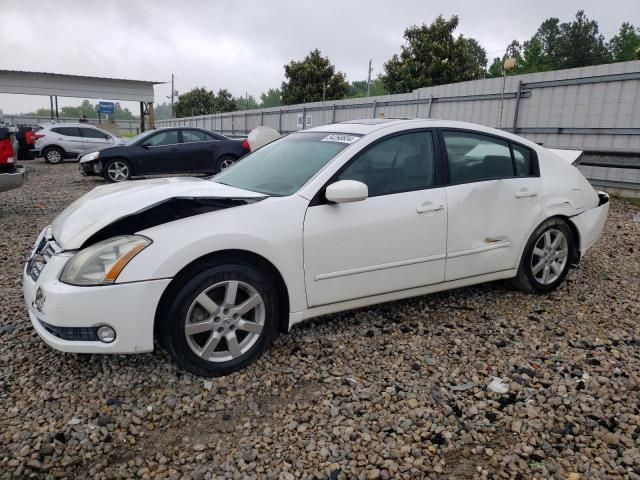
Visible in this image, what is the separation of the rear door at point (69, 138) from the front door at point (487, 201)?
17222 mm

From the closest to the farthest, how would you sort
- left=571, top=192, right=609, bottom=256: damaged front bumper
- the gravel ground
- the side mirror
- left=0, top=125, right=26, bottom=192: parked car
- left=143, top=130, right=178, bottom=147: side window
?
the gravel ground
the side mirror
left=571, top=192, right=609, bottom=256: damaged front bumper
left=0, top=125, right=26, bottom=192: parked car
left=143, top=130, right=178, bottom=147: side window

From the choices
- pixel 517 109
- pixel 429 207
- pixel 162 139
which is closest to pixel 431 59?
pixel 517 109

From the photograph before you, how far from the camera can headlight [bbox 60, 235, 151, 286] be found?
2.52 m

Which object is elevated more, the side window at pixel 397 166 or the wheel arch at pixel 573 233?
the side window at pixel 397 166

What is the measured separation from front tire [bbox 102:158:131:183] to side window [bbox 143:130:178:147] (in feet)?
2.39

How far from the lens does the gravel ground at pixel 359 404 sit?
2.20m

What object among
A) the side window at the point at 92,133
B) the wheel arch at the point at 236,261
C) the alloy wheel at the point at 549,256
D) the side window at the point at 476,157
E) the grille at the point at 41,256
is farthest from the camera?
the side window at the point at 92,133

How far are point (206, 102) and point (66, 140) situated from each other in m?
37.6

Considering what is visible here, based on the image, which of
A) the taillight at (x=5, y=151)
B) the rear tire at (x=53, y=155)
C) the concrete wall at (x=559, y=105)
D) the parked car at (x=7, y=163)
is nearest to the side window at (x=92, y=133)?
the rear tire at (x=53, y=155)

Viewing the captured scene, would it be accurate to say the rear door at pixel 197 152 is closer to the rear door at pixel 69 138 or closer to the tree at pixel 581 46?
the rear door at pixel 69 138

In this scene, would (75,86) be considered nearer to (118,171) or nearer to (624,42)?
(118,171)

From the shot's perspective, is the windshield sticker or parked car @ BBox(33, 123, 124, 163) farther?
parked car @ BBox(33, 123, 124, 163)

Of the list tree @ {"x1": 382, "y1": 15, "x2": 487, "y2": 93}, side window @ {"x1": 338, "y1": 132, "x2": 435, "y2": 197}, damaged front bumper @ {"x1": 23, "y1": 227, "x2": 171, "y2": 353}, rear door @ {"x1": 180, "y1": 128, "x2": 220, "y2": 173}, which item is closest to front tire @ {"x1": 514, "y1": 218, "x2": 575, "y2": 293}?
side window @ {"x1": 338, "y1": 132, "x2": 435, "y2": 197}

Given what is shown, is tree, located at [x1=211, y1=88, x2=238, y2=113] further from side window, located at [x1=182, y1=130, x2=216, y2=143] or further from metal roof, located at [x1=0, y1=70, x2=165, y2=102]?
side window, located at [x1=182, y1=130, x2=216, y2=143]
